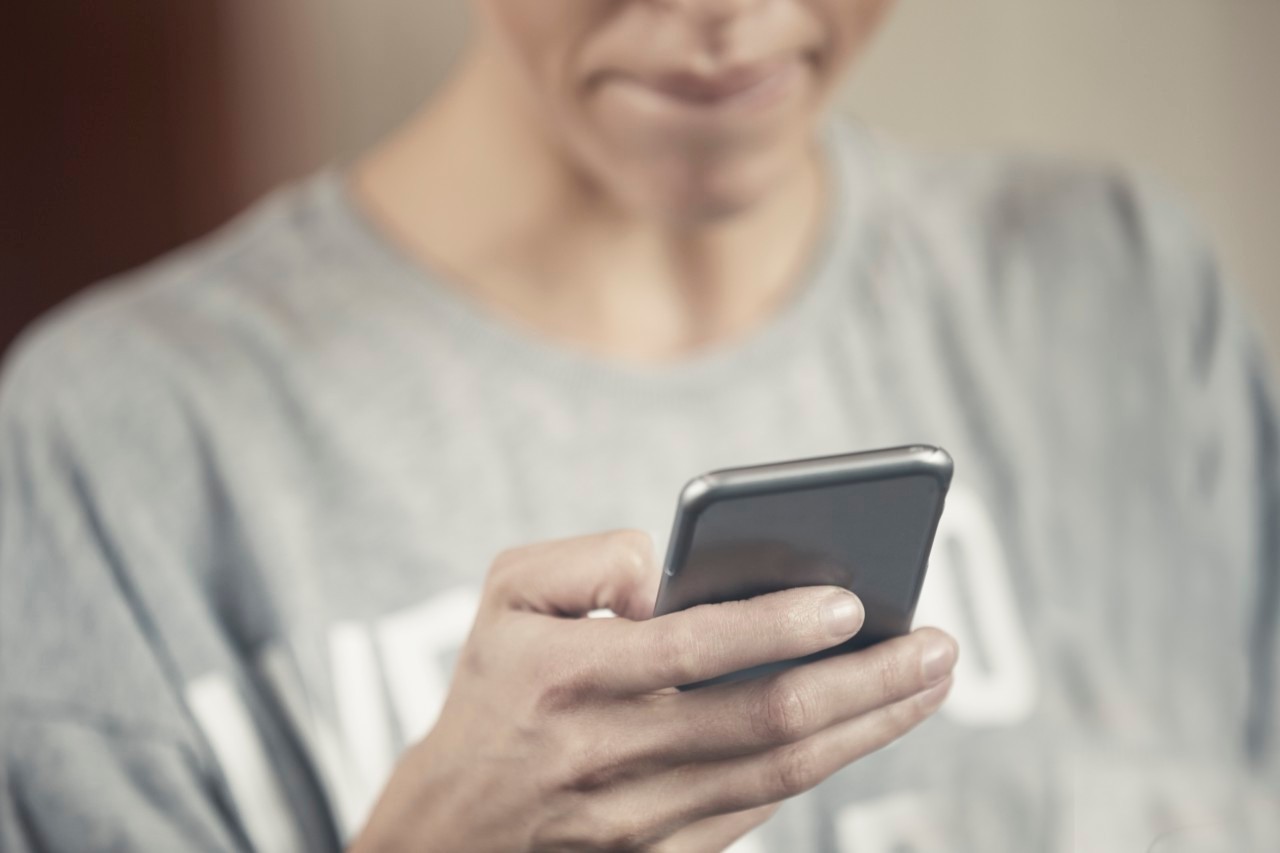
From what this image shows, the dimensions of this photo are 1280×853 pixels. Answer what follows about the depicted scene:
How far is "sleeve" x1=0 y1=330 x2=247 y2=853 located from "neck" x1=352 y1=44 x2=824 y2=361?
0.21 m

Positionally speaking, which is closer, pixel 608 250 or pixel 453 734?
pixel 453 734

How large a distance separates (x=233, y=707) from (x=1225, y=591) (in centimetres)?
55

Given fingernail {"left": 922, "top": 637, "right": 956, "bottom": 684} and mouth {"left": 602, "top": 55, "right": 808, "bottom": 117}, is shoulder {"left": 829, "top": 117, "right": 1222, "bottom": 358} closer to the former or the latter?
mouth {"left": 602, "top": 55, "right": 808, "bottom": 117}

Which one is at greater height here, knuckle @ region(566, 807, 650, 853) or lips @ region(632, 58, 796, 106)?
lips @ region(632, 58, 796, 106)

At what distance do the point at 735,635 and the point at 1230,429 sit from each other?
1.70ft

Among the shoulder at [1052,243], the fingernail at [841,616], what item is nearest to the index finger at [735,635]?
the fingernail at [841,616]

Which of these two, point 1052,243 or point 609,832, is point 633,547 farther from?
point 1052,243

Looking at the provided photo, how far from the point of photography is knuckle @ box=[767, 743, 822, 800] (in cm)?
36

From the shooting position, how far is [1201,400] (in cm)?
72

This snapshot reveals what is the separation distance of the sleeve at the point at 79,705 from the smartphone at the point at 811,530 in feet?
0.96

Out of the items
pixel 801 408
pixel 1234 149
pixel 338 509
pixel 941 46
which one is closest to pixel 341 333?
pixel 338 509

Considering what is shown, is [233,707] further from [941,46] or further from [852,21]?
[941,46]

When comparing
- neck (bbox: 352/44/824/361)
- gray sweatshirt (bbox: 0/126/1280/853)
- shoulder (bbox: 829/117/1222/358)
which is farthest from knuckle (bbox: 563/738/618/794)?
shoulder (bbox: 829/117/1222/358)

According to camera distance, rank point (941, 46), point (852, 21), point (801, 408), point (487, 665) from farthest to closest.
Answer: point (941, 46) < point (801, 408) < point (852, 21) < point (487, 665)
